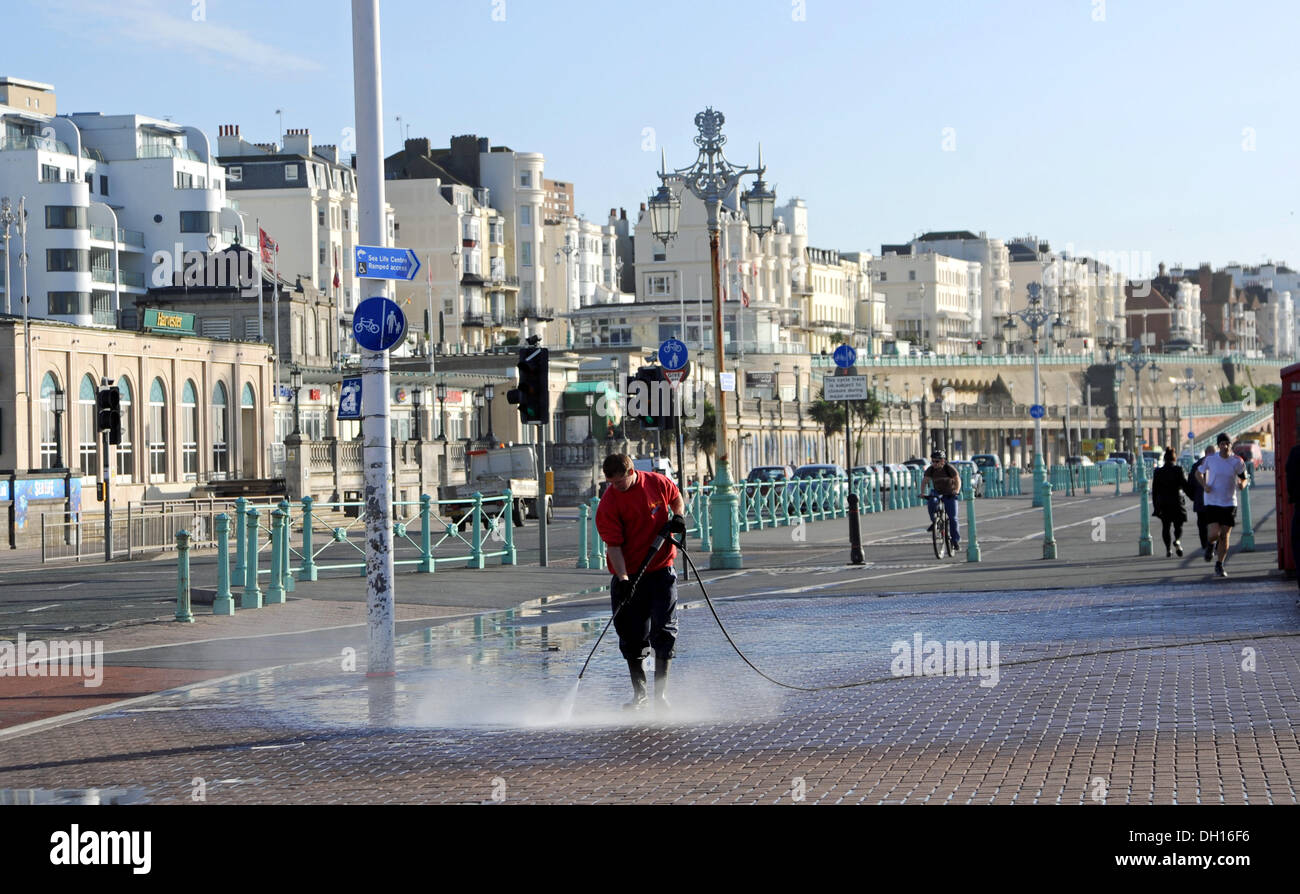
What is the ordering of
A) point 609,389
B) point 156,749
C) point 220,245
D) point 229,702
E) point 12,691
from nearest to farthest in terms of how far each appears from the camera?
point 156,749, point 229,702, point 12,691, point 609,389, point 220,245

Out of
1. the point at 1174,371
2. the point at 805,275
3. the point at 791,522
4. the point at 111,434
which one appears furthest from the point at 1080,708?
the point at 1174,371

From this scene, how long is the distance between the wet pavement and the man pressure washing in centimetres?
41

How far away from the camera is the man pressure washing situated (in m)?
11.3

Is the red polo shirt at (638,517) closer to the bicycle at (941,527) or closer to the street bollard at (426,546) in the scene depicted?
the street bollard at (426,546)

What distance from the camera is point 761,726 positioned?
1033 cm

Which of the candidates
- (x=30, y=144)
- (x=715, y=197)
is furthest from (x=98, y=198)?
(x=715, y=197)

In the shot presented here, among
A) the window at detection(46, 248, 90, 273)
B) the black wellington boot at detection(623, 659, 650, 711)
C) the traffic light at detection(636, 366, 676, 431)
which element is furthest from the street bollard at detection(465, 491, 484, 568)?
the window at detection(46, 248, 90, 273)

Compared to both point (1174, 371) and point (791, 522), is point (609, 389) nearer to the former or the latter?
point (791, 522)

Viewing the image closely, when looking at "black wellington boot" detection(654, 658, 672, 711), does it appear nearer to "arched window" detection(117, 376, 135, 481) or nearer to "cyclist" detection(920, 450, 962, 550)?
"cyclist" detection(920, 450, 962, 550)

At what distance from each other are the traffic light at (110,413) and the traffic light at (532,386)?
14130 mm

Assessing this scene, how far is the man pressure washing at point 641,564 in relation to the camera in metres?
11.3
